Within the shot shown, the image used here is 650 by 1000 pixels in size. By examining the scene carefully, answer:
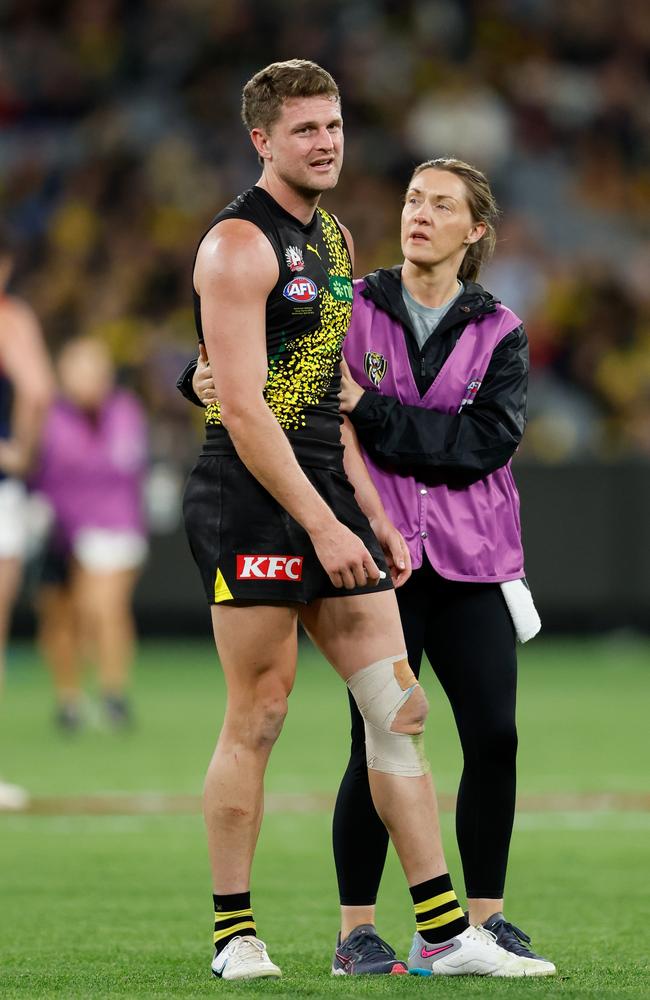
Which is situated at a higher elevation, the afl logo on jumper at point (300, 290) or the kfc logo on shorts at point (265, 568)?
the afl logo on jumper at point (300, 290)

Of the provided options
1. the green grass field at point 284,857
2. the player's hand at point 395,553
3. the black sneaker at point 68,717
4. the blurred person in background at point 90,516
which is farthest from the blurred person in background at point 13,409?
the player's hand at point 395,553

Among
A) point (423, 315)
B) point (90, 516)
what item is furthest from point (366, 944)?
point (90, 516)

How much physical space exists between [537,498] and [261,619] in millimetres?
13111

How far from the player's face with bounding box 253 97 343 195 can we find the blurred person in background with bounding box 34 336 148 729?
7.70 meters

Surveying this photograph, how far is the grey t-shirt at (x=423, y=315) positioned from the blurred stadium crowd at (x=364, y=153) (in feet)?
40.8

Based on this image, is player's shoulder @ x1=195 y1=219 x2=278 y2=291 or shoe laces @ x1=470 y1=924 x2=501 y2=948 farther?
shoe laces @ x1=470 y1=924 x2=501 y2=948

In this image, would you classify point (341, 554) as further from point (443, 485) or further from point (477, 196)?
point (477, 196)

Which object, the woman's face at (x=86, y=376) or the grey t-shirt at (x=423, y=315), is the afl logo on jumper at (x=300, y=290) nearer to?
the grey t-shirt at (x=423, y=315)

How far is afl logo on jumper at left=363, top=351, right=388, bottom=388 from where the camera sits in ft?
18.1

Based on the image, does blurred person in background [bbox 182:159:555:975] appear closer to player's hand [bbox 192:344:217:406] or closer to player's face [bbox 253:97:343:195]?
player's hand [bbox 192:344:217:406]

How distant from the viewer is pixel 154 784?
9.59 m

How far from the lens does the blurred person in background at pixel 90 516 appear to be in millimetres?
12633

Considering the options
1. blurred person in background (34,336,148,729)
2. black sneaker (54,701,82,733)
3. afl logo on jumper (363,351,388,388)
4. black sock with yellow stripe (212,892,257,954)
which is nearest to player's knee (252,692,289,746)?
black sock with yellow stripe (212,892,257,954)

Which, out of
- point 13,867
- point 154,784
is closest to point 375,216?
point 154,784
